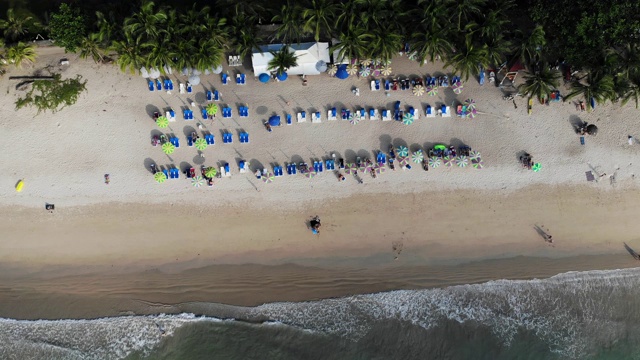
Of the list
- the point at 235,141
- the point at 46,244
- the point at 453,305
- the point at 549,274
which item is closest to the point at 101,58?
the point at 235,141

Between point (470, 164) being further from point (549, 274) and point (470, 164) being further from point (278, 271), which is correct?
point (278, 271)

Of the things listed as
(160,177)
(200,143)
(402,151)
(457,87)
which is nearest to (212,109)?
(200,143)

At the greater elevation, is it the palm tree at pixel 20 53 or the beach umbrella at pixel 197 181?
the palm tree at pixel 20 53

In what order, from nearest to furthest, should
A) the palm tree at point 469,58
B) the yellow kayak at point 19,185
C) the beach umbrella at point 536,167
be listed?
the palm tree at point 469,58 → the yellow kayak at point 19,185 → the beach umbrella at point 536,167

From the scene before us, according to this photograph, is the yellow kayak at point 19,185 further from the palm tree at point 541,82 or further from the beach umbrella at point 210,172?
the palm tree at point 541,82

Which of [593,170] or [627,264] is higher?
[593,170]

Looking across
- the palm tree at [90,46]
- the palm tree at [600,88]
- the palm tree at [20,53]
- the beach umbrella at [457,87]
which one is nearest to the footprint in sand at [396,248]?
the beach umbrella at [457,87]
